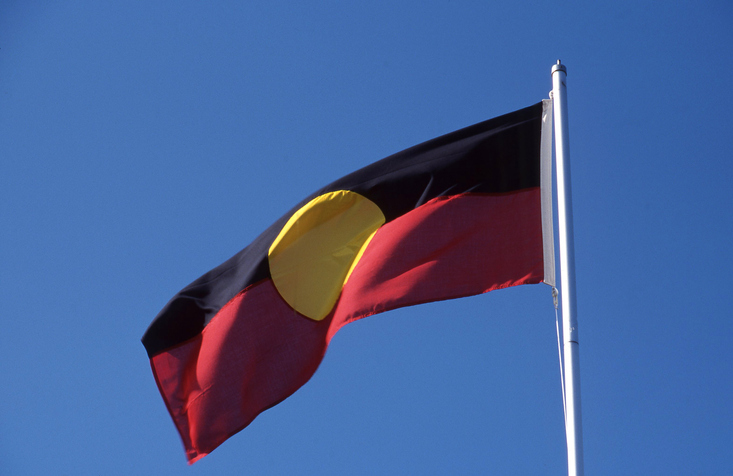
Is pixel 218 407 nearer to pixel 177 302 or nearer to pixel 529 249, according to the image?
pixel 177 302

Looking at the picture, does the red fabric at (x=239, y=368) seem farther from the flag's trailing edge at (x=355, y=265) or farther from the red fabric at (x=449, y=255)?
the red fabric at (x=449, y=255)

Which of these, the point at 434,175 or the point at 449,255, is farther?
the point at 434,175

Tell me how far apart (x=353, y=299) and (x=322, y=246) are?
99 centimetres

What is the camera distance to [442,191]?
9977 mm

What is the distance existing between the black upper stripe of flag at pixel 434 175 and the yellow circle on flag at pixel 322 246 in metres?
0.12

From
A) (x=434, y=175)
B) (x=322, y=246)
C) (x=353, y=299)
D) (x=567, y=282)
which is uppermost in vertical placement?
(x=434, y=175)

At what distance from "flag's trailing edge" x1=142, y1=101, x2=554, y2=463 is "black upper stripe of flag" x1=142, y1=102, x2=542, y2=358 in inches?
0.4

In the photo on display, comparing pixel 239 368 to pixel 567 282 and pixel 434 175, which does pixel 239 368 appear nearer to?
pixel 434 175

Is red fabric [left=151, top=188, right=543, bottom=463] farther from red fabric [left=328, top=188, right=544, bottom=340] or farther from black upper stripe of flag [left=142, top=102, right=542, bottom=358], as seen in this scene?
black upper stripe of flag [left=142, top=102, right=542, bottom=358]

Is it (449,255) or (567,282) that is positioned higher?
(449,255)

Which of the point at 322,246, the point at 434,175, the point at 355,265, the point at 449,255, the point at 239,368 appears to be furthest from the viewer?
the point at 322,246

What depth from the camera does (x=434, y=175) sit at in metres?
10.0

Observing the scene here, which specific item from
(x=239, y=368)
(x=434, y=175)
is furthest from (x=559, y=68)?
(x=239, y=368)

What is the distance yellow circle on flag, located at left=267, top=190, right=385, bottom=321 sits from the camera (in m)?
10.2
